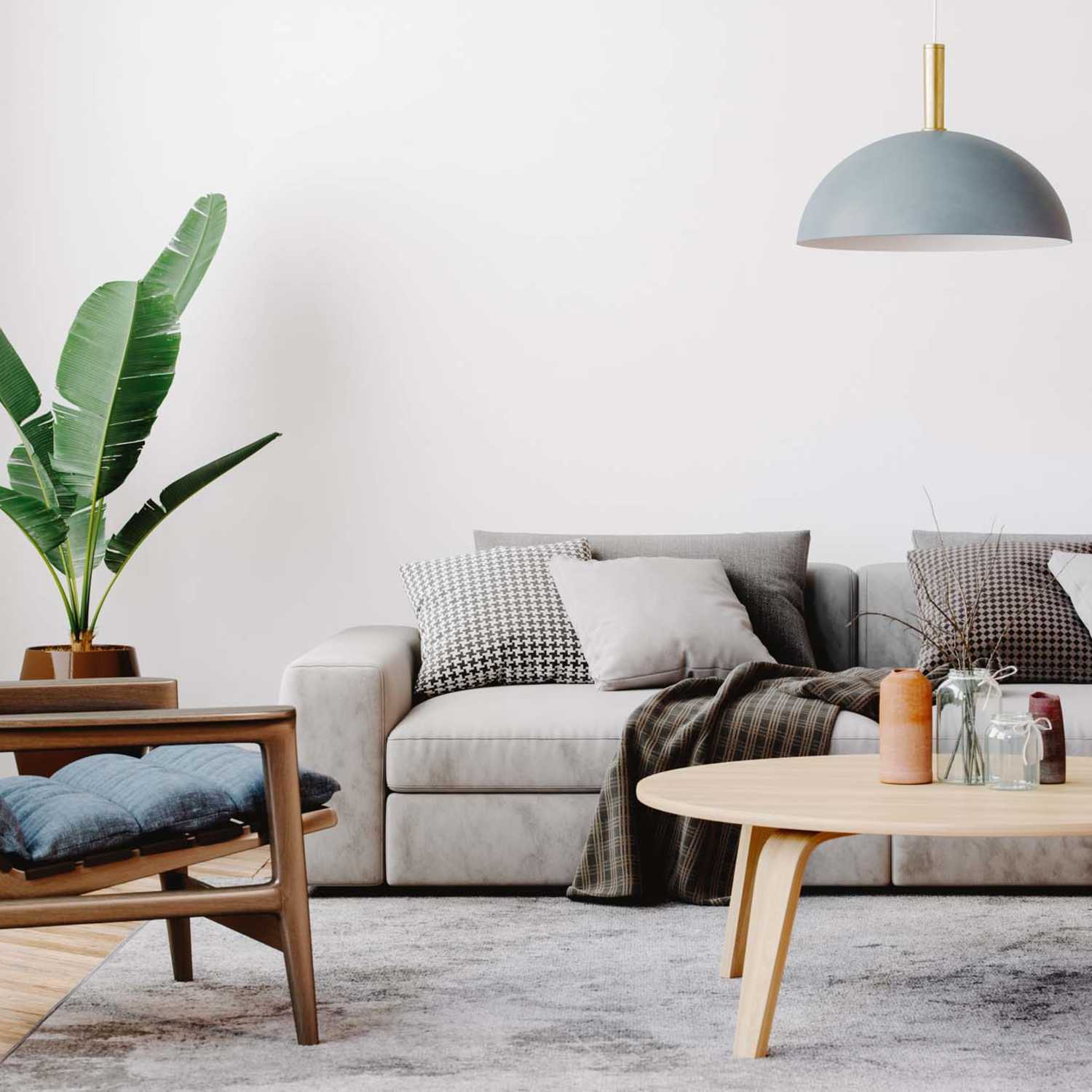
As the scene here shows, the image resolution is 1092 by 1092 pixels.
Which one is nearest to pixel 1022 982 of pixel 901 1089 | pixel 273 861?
pixel 901 1089

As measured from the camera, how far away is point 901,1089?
2111mm

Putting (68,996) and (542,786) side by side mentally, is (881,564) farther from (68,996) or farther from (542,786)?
(68,996)

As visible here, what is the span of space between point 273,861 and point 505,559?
5.23 ft

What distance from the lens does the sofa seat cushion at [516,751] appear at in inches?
126

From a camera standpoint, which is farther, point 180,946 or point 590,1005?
point 180,946

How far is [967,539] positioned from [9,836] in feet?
8.64

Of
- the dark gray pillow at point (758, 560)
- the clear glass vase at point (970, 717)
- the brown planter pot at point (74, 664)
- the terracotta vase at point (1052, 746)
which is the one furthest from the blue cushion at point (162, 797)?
the dark gray pillow at point (758, 560)

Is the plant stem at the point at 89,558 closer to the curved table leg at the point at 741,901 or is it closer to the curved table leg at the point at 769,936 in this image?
the curved table leg at the point at 741,901

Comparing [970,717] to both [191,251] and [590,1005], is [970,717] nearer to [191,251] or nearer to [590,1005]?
[590,1005]

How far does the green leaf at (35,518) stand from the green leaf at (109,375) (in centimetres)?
10

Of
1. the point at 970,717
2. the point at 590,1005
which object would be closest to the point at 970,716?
the point at 970,717

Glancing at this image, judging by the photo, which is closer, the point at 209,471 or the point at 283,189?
the point at 209,471

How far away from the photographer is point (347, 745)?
323cm

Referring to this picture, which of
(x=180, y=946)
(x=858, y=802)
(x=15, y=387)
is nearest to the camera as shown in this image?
(x=858, y=802)
